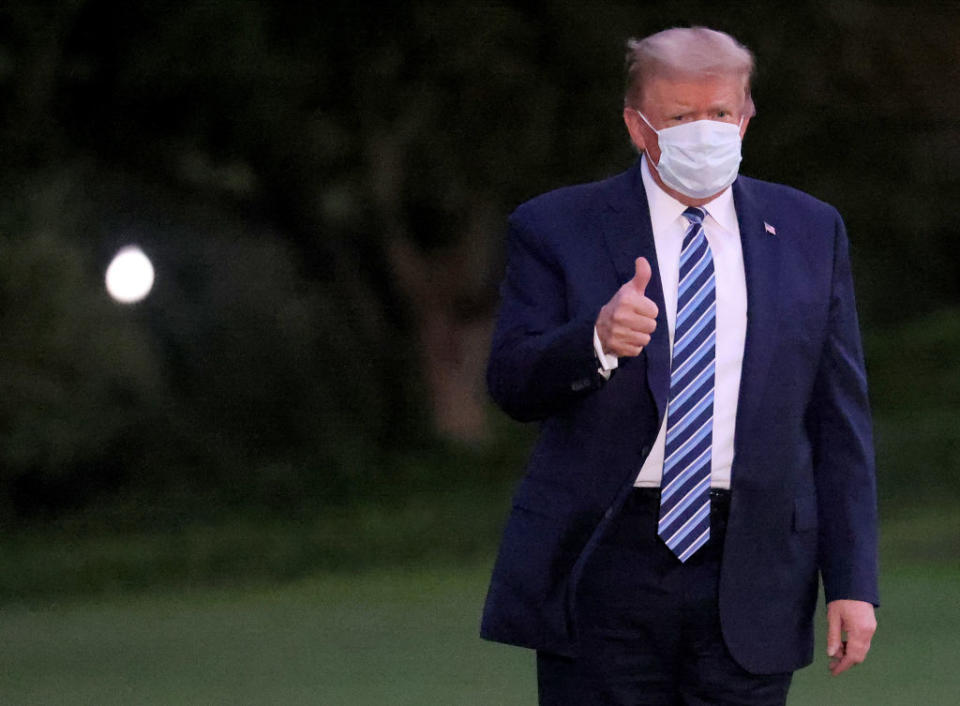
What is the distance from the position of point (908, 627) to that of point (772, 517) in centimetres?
715

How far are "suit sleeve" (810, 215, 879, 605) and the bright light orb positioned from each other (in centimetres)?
1310

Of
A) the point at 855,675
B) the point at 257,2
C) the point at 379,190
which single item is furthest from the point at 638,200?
the point at 379,190

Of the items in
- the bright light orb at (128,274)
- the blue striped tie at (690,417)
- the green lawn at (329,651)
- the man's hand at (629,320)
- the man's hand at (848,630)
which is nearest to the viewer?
the man's hand at (629,320)

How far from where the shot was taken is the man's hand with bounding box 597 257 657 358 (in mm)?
3459

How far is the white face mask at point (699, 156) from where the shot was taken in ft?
12.6

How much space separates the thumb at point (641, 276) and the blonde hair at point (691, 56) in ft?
1.65

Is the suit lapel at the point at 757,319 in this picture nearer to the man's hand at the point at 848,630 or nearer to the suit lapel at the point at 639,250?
the suit lapel at the point at 639,250

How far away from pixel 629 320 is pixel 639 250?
1.30 feet

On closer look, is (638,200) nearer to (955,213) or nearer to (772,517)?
(772,517)

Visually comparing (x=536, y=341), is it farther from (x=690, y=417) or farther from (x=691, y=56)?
(x=691, y=56)

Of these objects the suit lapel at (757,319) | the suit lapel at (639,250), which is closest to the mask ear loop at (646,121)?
the suit lapel at (639,250)

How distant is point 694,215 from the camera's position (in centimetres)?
394

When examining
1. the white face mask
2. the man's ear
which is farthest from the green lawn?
the white face mask

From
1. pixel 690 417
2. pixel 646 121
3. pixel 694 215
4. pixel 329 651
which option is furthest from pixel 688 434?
pixel 329 651
